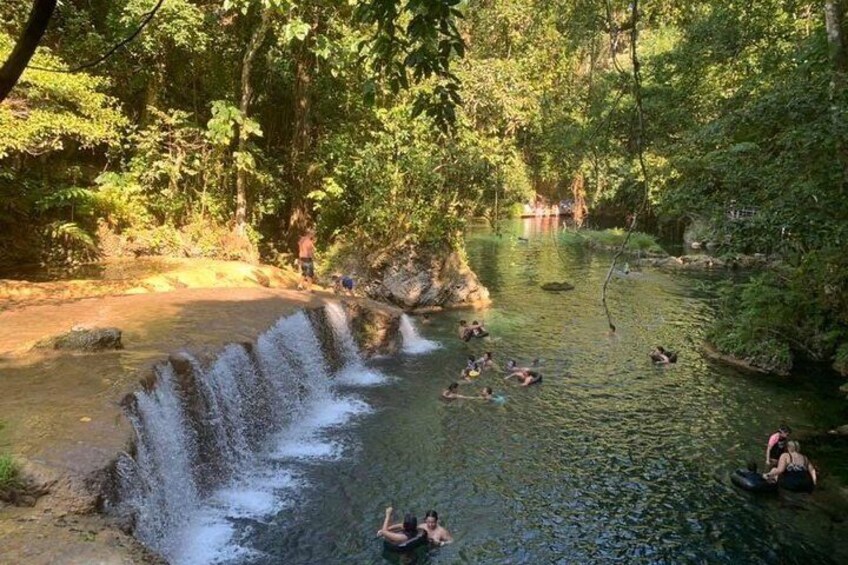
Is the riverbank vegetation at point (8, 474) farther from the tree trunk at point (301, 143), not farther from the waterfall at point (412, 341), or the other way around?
the tree trunk at point (301, 143)

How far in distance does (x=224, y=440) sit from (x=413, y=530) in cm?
468

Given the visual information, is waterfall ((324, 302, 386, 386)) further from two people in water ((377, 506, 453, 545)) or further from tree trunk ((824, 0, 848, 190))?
tree trunk ((824, 0, 848, 190))

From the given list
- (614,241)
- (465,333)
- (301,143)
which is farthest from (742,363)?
(614,241)

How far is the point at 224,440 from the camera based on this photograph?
13.1m

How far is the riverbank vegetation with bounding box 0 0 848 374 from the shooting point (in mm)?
14461

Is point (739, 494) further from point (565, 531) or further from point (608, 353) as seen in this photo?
point (608, 353)

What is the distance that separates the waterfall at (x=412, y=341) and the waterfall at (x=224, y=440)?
4.51 metres

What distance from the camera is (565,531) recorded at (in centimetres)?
1128

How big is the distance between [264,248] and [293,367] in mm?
12498

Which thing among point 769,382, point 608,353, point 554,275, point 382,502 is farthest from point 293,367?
point 554,275

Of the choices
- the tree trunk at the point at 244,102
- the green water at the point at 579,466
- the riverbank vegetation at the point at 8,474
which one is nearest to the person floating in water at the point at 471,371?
the green water at the point at 579,466

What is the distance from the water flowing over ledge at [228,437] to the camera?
10055mm

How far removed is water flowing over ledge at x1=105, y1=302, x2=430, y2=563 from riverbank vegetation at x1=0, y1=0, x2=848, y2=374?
746 centimetres

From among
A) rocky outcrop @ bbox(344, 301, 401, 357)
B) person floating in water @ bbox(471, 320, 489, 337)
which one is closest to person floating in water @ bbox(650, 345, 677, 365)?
person floating in water @ bbox(471, 320, 489, 337)
